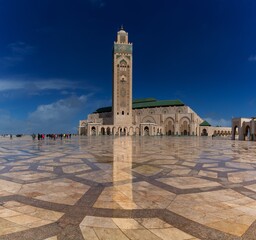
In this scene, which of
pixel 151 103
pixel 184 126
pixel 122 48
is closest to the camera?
pixel 184 126

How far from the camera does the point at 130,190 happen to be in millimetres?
4711

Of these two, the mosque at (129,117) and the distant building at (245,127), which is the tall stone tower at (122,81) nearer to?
the mosque at (129,117)

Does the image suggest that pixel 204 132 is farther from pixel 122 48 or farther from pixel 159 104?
pixel 122 48

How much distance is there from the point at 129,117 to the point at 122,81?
41.8 ft

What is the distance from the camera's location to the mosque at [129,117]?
73644 mm

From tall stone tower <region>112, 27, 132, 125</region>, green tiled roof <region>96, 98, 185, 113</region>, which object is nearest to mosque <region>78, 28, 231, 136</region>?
tall stone tower <region>112, 27, 132, 125</region>

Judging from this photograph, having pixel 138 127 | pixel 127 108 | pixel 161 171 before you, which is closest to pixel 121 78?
pixel 127 108

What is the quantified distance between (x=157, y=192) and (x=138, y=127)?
7026cm

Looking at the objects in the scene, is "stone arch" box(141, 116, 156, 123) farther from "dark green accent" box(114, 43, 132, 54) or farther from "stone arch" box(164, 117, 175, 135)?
"dark green accent" box(114, 43, 132, 54)

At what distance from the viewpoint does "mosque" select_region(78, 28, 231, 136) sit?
242ft

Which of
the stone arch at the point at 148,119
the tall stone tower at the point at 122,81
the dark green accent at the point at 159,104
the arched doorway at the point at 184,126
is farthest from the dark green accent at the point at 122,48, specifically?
the arched doorway at the point at 184,126

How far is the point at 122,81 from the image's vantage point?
254 feet

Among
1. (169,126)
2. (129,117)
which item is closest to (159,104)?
(169,126)

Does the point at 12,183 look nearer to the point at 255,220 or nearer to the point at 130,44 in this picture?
the point at 255,220
